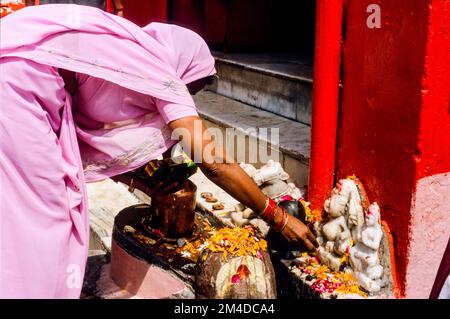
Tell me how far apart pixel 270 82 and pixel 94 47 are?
2.12 metres

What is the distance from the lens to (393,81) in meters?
2.68

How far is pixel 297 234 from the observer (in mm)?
2861

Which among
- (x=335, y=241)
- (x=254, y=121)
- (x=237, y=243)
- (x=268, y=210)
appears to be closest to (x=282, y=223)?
(x=268, y=210)

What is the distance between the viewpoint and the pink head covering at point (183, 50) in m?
2.72

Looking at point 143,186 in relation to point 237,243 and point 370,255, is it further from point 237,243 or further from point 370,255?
point 370,255

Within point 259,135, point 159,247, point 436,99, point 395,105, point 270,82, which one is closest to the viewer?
point 436,99

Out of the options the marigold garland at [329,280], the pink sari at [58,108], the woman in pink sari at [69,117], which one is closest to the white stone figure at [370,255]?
the marigold garland at [329,280]

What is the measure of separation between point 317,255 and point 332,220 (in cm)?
22

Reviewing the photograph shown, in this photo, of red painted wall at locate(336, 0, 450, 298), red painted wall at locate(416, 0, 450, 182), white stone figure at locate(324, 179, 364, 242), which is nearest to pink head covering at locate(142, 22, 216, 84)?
red painted wall at locate(336, 0, 450, 298)

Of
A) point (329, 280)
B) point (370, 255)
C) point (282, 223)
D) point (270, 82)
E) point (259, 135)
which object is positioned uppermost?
point (270, 82)

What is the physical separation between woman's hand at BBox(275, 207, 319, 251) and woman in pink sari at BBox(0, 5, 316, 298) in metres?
0.02

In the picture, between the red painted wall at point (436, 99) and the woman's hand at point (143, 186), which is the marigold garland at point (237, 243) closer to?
the woman's hand at point (143, 186)

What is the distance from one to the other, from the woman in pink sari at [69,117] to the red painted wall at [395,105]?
1.81 ft

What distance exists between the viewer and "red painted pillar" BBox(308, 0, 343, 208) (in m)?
2.95
